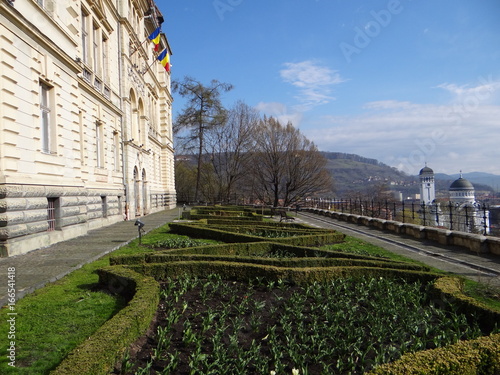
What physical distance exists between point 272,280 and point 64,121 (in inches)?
401

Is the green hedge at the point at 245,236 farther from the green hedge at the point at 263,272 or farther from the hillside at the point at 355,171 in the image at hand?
the hillside at the point at 355,171

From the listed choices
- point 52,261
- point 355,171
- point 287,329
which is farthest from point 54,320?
point 355,171

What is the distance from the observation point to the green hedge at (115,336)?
10.7 feet

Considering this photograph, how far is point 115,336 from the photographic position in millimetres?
3803

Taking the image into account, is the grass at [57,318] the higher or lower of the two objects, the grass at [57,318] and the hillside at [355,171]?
the lower

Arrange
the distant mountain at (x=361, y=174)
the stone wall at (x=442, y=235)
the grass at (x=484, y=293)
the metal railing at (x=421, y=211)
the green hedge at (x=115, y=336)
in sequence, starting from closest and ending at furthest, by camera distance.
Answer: the green hedge at (x=115, y=336), the grass at (x=484, y=293), the stone wall at (x=442, y=235), the metal railing at (x=421, y=211), the distant mountain at (x=361, y=174)

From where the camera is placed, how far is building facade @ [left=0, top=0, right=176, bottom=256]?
9.79m

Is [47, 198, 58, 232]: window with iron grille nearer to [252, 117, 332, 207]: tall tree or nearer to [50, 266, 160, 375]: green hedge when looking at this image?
[50, 266, 160, 375]: green hedge

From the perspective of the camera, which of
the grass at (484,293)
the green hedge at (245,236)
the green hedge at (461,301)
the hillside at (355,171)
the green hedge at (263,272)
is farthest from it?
the hillside at (355,171)

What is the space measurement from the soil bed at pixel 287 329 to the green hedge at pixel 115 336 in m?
0.15

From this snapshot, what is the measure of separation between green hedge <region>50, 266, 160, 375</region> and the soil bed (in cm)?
15

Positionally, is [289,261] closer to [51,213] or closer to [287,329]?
[287,329]

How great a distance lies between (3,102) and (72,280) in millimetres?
5402

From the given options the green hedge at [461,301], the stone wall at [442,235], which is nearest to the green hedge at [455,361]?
the green hedge at [461,301]
